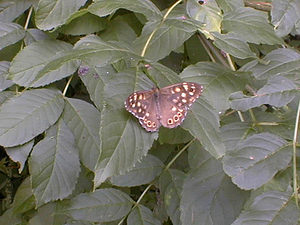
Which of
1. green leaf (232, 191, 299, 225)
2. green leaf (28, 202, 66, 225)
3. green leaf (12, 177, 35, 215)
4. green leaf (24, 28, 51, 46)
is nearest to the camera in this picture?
green leaf (232, 191, 299, 225)

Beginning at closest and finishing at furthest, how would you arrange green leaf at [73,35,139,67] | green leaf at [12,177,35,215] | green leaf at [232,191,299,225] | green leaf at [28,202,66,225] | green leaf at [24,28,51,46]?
green leaf at [232,191,299,225]
green leaf at [73,35,139,67]
green leaf at [24,28,51,46]
green leaf at [28,202,66,225]
green leaf at [12,177,35,215]

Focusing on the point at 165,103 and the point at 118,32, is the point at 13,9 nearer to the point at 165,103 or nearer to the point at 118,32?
the point at 118,32

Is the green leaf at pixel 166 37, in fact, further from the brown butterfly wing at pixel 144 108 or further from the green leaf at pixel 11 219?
the green leaf at pixel 11 219

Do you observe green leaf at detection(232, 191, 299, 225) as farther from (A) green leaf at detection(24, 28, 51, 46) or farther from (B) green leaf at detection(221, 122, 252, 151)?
(A) green leaf at detection(24, 28, 51, 46)

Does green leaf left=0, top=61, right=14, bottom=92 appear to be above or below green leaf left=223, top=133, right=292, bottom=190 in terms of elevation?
below

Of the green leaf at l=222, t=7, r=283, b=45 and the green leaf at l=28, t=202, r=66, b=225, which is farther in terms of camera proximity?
the green leaf at l=28, t=202, r=66, b=225

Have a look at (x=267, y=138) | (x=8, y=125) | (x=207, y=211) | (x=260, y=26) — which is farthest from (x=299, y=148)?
(x=8, y=125)

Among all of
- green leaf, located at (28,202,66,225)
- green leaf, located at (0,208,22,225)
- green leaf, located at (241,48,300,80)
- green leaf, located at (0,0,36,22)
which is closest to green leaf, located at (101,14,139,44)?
green leaf, located at (0,0,36,22)

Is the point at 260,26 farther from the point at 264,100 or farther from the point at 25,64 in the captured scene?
the point at 25,64
